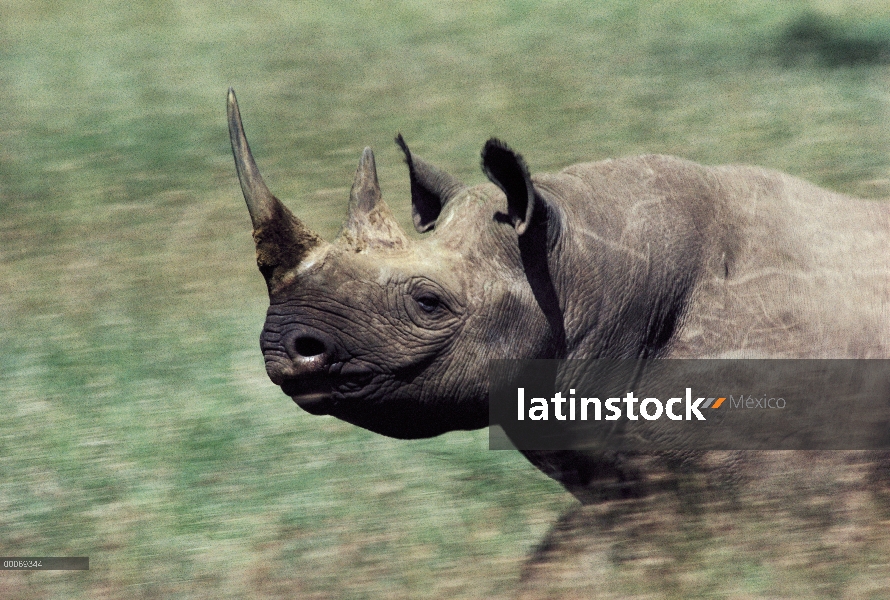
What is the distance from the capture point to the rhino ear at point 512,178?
4.65m

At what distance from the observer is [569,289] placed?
16.1 feet

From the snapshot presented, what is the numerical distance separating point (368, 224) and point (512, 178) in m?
0.55

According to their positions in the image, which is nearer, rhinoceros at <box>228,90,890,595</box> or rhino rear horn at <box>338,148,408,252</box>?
rhinoceros at <box>228,90,890,595</box>

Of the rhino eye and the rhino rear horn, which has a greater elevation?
the rhino rear horn

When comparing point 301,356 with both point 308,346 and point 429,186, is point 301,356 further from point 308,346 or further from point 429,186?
point 429,186

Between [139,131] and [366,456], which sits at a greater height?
[139,131]

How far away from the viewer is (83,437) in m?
6.65

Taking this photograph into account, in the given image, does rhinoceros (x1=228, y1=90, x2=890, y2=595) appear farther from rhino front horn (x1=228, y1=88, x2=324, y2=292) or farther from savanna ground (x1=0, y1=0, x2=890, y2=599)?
savanna ground (x1=0, y1=0, x2=890, y2=599)

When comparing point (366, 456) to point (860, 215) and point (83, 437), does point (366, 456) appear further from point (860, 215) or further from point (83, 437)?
point (860, 215)

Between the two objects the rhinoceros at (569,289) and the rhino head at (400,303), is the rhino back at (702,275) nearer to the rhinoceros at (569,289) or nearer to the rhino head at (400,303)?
the rhinoceros at (569,289)

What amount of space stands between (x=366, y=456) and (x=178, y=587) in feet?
4.23

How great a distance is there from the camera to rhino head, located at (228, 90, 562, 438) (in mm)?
4566

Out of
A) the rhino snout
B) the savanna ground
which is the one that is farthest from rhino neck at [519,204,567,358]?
the savanna ground

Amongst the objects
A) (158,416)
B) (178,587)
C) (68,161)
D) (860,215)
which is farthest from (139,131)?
(860,215)
